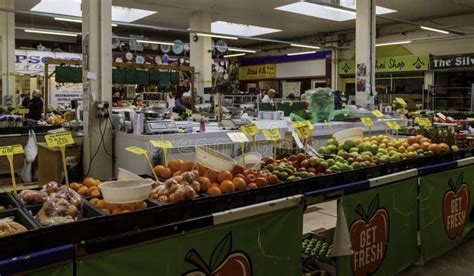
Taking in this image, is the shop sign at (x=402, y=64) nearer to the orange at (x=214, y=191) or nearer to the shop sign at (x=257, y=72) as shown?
the shop sign at (x=257, y=72)

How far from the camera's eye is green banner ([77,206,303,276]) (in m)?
1.90

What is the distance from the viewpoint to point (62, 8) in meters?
12.6

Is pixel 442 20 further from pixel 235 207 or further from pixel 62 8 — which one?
pixel 235 207

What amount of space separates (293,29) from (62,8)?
8021 mm

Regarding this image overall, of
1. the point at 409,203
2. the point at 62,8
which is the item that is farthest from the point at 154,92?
the point at 409,203

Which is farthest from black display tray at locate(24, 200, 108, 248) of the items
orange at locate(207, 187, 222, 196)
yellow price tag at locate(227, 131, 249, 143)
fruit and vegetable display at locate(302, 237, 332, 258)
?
fruit and vegetable display at locate(302, 237, 332, 258)

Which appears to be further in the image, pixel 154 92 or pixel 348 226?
pixel 154 92

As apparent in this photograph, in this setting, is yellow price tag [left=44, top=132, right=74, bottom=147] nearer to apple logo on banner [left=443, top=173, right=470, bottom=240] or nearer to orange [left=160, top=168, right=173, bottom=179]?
orange [left=160, top=168, right=173, bottom=179]

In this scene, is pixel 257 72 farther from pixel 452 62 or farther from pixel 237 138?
pixel 237 138

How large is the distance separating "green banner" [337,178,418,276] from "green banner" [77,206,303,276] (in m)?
0.50

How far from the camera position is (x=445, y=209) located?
381cm

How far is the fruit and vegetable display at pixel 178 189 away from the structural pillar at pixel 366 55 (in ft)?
22.8

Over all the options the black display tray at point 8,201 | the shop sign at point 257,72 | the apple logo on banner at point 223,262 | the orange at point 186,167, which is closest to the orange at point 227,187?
the apple logo on banner at point 223,262

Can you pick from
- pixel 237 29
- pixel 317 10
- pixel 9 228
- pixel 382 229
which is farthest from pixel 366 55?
pixel 9 228
